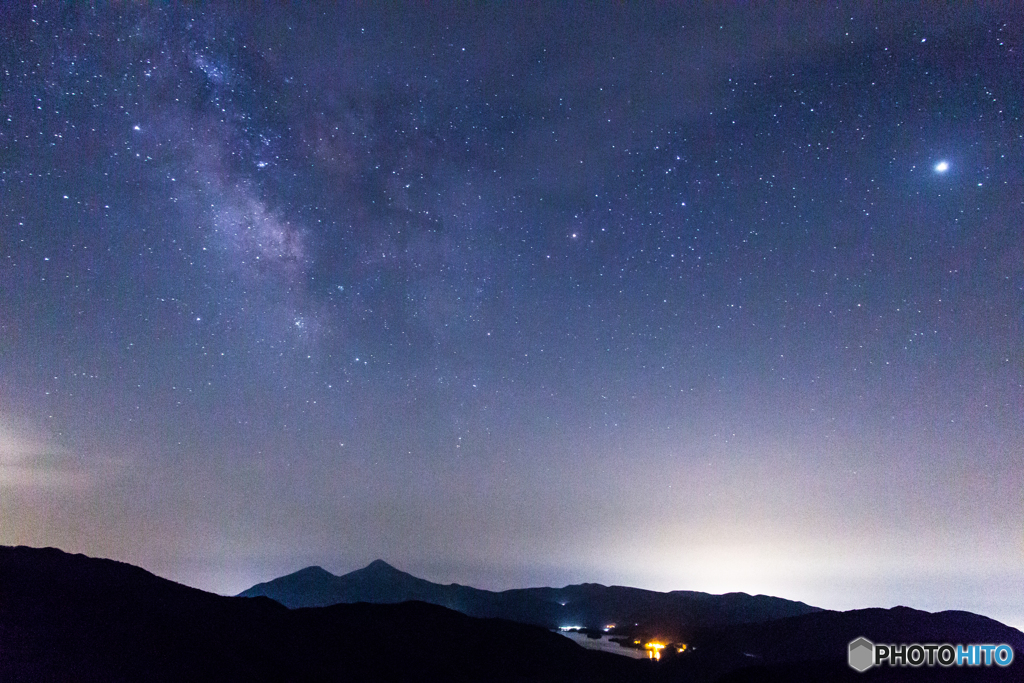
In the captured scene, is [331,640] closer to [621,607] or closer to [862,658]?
[862,658]

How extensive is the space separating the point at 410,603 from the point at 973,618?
57.5 metres

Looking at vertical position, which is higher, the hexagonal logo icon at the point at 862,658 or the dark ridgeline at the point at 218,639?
the hexagonal logo icon at the point at 862,658

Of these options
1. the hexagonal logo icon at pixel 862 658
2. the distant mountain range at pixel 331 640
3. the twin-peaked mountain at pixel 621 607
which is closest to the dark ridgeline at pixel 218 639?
the distant mountain range at pixel 331 640

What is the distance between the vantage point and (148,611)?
122ft

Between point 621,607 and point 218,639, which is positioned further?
point 621,607

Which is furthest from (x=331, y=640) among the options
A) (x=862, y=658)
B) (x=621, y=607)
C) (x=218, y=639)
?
(x=621, y=607)

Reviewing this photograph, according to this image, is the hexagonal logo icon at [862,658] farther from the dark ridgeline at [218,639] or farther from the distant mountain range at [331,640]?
the dark ridgeline at [218,639]

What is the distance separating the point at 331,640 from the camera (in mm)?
42781

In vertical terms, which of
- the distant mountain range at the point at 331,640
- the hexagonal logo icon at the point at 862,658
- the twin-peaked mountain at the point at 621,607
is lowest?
the twin-peaked mountain at the point at 621,607

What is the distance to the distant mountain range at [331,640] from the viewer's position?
30.1m

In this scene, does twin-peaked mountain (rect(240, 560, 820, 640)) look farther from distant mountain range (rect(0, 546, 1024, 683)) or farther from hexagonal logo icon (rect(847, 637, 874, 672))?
hexagonal logo icon (rect(847, 637, 874, 672))

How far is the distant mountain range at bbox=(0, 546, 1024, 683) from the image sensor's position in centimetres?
3012

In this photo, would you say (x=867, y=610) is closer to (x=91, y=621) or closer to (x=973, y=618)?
(x=973, y=618)

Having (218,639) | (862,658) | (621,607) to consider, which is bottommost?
(621,607)
